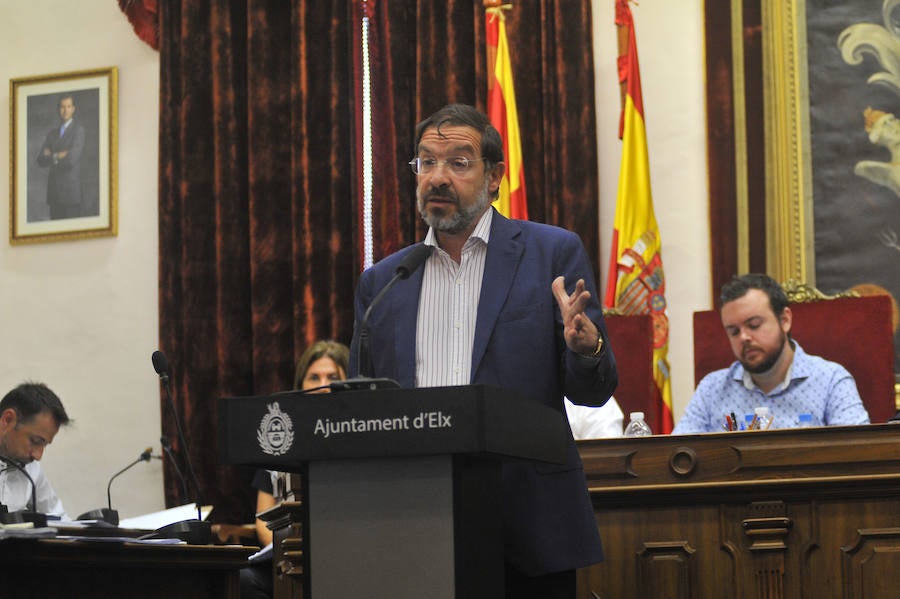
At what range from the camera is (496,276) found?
272 cm

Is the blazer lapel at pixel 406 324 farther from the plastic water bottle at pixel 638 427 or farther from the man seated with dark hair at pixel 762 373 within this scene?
the man seated with dark hair at pixel 762 373

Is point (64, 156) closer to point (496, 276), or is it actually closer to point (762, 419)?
point (762, 419)

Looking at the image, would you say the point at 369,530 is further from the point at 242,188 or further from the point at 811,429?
the point at 242,188

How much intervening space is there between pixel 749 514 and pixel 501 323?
5.34 ft

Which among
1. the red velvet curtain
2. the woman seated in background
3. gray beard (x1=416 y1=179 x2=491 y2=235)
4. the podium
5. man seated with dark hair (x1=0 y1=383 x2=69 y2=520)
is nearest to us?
the podium

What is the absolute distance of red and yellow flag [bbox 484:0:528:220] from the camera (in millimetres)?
6156

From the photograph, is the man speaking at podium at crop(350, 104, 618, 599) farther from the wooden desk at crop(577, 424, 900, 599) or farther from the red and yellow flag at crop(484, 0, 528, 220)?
the red and yellow flag at crop(484, 0, 528, 220)

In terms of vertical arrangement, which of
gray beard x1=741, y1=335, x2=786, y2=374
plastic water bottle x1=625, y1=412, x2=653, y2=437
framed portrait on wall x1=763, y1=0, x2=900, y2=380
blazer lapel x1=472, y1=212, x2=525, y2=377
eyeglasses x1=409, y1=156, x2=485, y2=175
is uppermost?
framed portrait on wall x1=763, y1=0, x2=900, y2=380

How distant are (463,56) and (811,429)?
3.28 meters

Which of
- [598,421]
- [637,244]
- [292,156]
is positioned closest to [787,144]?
[637,244]

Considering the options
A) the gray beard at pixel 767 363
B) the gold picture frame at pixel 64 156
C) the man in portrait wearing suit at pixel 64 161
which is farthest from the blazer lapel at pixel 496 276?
the man in portrait wearing suit at pixel 64 161

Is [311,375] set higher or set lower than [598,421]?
higher

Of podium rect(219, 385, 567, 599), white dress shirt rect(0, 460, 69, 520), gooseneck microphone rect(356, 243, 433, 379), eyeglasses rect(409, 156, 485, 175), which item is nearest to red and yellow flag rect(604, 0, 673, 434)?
white dress shirt rect(0, 460, 69, 520)

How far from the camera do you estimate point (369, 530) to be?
224 cm
